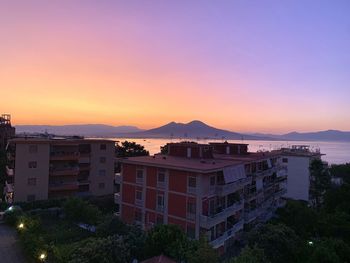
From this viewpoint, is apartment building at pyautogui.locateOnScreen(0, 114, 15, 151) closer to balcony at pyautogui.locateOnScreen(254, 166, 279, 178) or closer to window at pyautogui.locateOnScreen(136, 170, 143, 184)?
window at pyautogui.locateOnScreen(136, 170, 143, 184)

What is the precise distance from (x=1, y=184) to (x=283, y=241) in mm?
33808

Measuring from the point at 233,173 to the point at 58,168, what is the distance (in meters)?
20.8

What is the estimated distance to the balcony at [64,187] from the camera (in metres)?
37.2

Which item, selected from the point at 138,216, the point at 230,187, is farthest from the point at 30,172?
the point at 230,187

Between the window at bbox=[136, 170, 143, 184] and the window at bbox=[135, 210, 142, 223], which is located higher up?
the window at bbox=[136, 170, 143, 184]

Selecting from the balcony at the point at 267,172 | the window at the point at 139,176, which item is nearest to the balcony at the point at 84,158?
the window at the point at 139,176

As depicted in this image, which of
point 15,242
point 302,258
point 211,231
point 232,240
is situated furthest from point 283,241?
point 15,242

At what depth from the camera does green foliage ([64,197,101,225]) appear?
28625 mm

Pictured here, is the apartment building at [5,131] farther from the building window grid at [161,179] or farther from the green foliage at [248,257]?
the green foliage at [248,257]

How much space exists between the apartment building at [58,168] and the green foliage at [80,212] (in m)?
8.52

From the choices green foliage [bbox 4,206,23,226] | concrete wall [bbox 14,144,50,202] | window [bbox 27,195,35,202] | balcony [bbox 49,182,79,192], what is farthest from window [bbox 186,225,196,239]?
window [bbox 27,195,35,202]

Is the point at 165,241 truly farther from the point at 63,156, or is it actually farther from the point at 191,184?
the point at 63,156

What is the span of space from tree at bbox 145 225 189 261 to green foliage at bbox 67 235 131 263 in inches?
71.9

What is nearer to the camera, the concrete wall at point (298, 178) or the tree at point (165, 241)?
the tree at point (165, 241)
